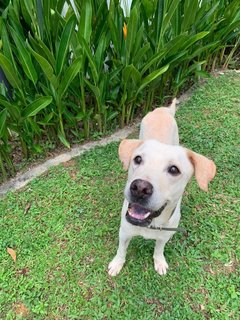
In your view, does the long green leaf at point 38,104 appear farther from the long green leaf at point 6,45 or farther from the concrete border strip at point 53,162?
the concrete border strip at point 53,162

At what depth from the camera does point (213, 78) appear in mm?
4492

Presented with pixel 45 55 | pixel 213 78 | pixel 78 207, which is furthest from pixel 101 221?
Result: pixel 213 78

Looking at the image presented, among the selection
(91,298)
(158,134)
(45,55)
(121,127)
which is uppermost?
(45,55)

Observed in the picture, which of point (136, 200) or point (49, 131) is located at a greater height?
point (136, 200)

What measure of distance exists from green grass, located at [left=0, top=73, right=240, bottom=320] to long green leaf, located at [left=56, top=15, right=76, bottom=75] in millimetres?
1002

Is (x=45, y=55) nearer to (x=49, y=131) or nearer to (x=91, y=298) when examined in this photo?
(x=49, y=131)

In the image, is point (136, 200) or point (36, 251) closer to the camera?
point (136, 200)

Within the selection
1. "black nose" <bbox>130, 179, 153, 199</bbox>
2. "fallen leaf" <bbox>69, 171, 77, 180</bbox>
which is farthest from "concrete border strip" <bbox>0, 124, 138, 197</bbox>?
"black nose" <bbox>130, 179, 153, 199</bbox>

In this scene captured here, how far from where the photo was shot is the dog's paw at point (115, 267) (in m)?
2.49

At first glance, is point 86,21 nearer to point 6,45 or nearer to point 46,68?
point 46,68

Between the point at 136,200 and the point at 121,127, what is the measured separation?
2.09m

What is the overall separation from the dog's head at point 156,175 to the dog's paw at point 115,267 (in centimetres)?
79

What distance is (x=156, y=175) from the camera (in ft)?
5.60

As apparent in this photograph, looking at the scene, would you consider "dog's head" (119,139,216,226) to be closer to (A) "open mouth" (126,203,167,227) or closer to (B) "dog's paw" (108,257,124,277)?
(A) "open mouth" (126,203,167,227)
